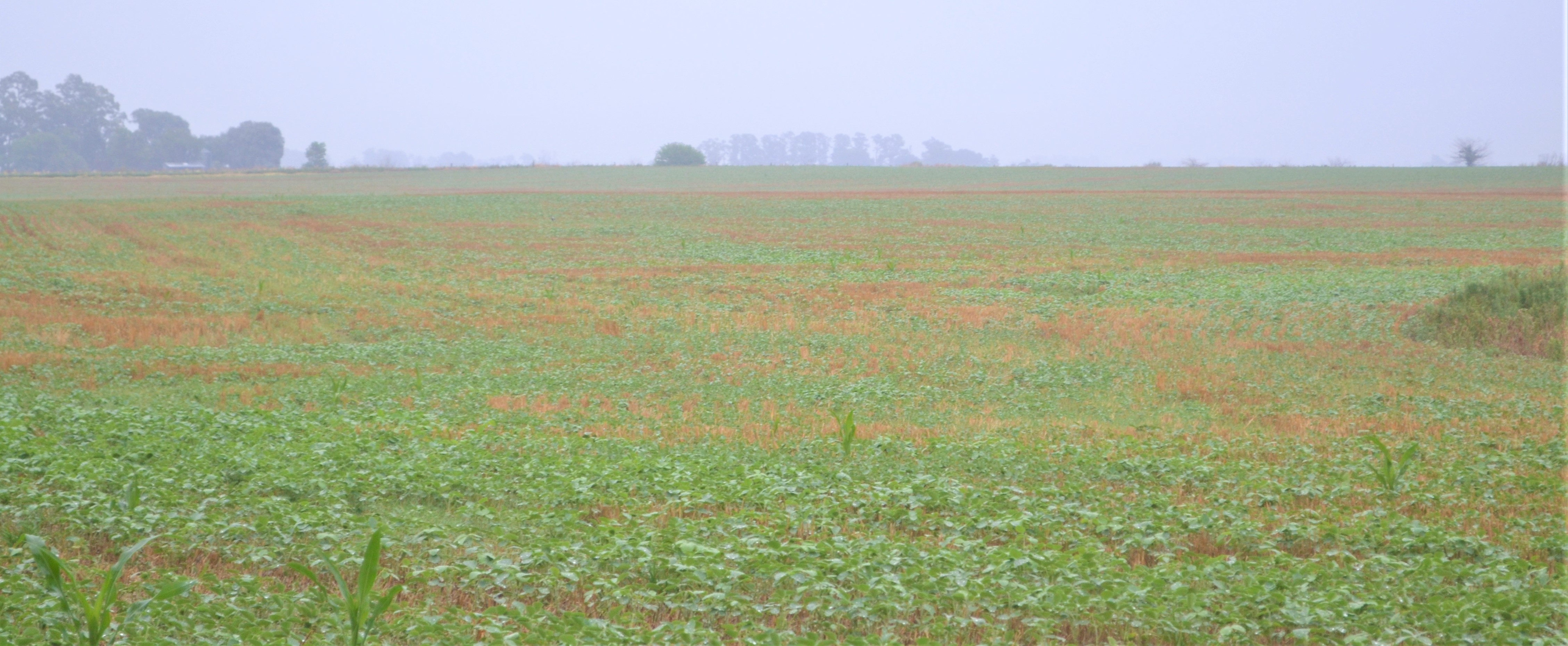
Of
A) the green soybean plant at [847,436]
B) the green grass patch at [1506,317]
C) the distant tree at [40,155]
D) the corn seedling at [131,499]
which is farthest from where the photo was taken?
the distant tree at [40,155]

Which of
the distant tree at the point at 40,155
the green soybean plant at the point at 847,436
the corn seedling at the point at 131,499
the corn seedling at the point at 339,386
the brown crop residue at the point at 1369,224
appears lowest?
the corn seedling at the point at 339,386

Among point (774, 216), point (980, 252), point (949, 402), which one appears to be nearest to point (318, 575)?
point (949, 402)

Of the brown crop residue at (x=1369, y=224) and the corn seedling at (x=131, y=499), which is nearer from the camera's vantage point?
the corn seedling at (x=131, y=499)

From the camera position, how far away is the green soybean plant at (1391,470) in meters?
9.20

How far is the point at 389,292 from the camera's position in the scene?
2591 cm

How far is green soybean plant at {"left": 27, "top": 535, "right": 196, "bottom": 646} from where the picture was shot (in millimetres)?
5230

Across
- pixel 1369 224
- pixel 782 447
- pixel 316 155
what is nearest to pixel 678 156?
pixel 316 155

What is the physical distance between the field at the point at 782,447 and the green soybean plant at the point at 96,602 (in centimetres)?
17

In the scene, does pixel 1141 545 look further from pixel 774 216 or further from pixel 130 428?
pixel 774 216

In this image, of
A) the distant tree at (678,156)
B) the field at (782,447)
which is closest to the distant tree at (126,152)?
the distant tree at (678,156)

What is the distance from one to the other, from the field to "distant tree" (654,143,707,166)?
103 meters

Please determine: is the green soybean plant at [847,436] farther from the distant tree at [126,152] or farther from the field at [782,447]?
the distant tree at [126,152]

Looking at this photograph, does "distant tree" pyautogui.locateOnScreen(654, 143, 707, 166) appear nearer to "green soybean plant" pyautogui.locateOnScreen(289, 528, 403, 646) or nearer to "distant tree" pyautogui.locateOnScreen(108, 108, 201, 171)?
"distant tree" pyautogui.locateOnScreen(108, 108, 201, 171)

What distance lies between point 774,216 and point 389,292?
92.0 ft
